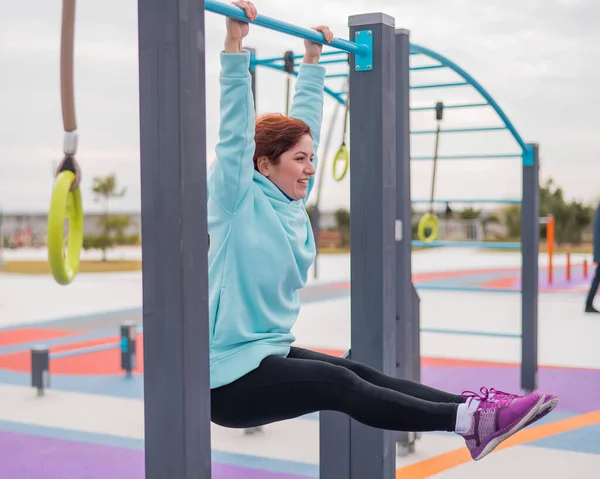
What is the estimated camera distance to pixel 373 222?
274 centimetres

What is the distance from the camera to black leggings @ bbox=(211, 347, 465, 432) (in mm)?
2072

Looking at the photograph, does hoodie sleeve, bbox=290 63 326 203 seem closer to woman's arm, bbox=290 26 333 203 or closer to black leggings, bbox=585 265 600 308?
woman's arm, bbox=290 26 333 203

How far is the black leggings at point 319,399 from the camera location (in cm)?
207

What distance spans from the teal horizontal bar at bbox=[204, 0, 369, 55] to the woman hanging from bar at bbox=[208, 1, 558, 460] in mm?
32

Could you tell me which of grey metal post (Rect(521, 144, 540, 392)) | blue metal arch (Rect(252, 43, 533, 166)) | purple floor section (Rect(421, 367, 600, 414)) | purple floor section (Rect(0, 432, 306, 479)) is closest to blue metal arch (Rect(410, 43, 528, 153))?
blue metal arch (Rect(252, 43, 533, 166))

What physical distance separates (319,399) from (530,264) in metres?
3.07

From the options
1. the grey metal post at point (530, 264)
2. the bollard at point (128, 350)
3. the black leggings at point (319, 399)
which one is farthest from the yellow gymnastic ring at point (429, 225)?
the black leggings at point (319, 399)

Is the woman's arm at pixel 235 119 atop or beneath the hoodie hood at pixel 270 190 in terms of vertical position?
atop

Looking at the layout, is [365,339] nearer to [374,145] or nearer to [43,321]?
[374,145]

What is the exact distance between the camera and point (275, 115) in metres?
2.45

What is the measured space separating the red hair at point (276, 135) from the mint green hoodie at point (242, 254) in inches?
4.1

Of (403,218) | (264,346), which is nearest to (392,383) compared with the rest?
(264,346)

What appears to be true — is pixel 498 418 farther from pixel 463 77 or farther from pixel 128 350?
pixel 128 350

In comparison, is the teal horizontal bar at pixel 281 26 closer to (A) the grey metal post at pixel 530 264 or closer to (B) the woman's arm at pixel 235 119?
(B) the woman's arm at pixel 235 119
